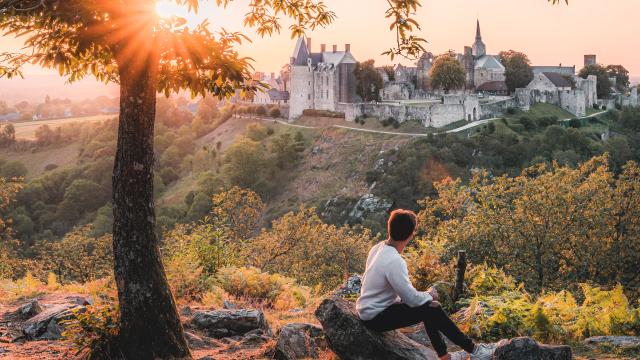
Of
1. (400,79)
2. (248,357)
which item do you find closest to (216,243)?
(248,357)

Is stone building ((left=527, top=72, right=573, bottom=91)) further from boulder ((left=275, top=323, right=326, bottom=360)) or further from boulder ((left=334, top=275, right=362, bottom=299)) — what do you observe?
boulder ((left=275, top=323, right=326, bottom=360))

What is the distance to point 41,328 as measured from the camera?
877 cm

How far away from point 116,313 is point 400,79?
89315 mm

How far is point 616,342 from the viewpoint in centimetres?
815

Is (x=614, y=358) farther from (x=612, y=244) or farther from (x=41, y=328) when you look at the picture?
(x=612, y=244)

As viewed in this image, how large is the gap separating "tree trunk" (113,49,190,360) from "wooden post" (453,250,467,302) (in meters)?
4.59

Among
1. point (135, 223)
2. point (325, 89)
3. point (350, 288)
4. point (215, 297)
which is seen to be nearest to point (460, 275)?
point (350, 288)

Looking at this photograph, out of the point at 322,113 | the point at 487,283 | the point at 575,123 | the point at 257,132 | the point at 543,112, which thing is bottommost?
the point at 257,132

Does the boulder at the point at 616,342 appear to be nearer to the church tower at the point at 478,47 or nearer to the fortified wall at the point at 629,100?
the church tower at the point at 478,47

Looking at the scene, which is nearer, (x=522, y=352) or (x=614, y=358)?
(x=522, y=352)

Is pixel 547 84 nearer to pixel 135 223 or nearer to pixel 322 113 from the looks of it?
pixel 322 113

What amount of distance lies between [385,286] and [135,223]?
2.93 metres

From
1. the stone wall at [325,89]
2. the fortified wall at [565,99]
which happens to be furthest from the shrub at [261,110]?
the fortified wall at [565,99]

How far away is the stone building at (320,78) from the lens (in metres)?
81.4
